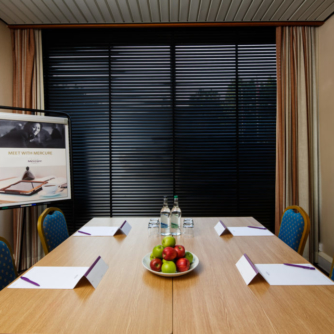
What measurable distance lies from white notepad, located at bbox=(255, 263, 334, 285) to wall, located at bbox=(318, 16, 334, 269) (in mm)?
2013

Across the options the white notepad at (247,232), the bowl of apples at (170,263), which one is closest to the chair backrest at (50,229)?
the bowl of apples at (170,263)

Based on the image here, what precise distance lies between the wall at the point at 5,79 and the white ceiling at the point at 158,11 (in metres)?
0.19

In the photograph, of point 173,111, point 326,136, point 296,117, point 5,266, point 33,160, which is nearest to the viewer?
point 5,266

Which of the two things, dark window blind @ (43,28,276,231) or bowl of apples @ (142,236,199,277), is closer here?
bowl of apples @ (142,236,199,277)

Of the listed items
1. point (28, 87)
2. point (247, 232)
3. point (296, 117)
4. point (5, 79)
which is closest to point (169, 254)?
point (247, 232)

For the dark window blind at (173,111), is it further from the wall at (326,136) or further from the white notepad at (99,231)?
the white notepad at (99,231)

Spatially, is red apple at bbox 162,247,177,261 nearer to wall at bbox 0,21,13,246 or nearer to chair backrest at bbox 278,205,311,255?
chair backrest at bbox 278,205,311,255

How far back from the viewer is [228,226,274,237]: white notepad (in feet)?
6.04

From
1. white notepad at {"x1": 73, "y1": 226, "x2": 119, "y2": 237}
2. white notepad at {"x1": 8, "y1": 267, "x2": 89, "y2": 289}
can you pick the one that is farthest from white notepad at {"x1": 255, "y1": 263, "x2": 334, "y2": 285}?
white notepad at {"x1": 73, "y1": 226, "x2": 119, "y2": 237}

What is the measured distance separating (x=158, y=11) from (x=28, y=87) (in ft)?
5.93

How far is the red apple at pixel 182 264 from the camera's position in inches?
46.9

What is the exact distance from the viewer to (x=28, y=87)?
3107 millimetres

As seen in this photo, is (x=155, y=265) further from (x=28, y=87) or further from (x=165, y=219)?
(x=28, y=87)

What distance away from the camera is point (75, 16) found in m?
2.89
